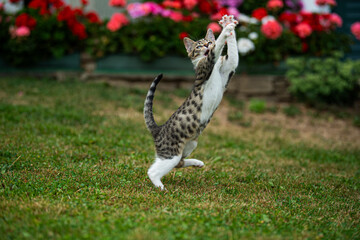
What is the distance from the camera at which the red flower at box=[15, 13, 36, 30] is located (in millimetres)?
9961

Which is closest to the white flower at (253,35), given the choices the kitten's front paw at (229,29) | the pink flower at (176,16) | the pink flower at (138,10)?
the pink flower at (176,16)

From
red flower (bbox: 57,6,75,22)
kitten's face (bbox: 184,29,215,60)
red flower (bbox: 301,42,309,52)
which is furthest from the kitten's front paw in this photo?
red flower (bbox: 57,6,75,22)

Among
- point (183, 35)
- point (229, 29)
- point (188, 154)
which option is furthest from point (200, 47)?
point (183, 35)

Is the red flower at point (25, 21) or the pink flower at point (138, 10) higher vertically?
the pink flower at point (138, 10)

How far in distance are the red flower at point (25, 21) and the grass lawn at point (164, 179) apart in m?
1.94

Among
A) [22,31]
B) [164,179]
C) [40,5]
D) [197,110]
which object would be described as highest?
[40,5]

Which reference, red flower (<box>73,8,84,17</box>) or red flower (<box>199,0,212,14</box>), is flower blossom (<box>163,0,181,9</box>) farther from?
red flower (<box>73,8,84,17</box>)

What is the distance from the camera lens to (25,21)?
32.8 ft

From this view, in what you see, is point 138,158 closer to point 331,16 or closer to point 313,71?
point 313,71

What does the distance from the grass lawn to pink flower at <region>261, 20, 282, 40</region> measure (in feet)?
6.90

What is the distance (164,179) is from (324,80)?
6135 mm

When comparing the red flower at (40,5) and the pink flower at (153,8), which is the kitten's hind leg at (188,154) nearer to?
the pink flower at (153,8)

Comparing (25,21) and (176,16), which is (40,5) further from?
(176,16)

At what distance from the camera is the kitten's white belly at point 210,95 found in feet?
13.5
